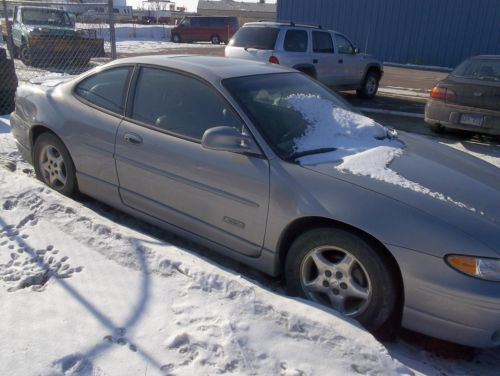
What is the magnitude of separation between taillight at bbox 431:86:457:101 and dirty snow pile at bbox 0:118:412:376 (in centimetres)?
589

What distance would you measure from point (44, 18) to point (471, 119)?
41.6 feet

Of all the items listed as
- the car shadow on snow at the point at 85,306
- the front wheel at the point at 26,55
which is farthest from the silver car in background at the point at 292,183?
the front wheel at the point at 26,55

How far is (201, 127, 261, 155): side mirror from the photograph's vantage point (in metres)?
2.92

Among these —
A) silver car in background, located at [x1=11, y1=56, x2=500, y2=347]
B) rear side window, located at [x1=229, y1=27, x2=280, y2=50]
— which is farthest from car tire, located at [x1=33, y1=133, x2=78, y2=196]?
rear side window, located at [x1=229, y1=27, x2=280, y2=50]

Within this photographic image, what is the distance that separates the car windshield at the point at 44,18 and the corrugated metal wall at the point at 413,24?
13.3 m

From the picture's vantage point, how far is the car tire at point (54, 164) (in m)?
4.07

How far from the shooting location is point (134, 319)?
93.9 inches

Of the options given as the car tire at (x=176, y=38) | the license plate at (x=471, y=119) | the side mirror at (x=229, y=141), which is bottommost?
the license plate at (x=471, y=119)

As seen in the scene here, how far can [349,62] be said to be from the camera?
11.0m

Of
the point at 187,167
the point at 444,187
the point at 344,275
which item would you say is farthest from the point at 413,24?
the point at 344,275

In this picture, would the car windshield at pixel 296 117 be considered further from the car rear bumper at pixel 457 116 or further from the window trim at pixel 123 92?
the car rear bumper at pixel 457 116

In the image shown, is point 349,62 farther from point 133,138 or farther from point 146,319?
point 146,319

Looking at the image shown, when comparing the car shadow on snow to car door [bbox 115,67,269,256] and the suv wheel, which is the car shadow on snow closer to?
car door [bbox 115,67,269,256]

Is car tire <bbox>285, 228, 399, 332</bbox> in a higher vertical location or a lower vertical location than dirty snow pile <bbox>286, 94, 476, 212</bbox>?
lower
